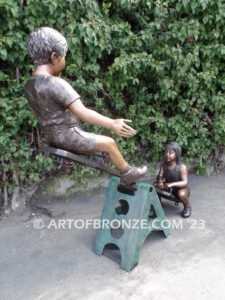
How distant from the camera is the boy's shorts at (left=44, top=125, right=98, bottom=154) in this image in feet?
6.15

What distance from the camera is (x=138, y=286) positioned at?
212 centimetres

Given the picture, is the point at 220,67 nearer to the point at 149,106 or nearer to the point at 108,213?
the point at 149,106

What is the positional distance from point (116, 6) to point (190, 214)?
9.57ft

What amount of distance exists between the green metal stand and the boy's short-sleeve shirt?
3.17ft

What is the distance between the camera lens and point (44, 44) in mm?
1755

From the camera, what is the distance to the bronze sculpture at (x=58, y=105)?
1.74m

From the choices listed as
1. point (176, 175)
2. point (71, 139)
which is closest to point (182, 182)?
point (176, 175)

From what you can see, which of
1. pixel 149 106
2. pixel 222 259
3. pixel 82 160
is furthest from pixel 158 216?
pixel 149 106

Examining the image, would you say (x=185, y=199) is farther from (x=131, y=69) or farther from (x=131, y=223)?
(x=131, y=69)

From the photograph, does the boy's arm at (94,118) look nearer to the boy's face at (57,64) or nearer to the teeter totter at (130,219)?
the boy's face at (57,64)

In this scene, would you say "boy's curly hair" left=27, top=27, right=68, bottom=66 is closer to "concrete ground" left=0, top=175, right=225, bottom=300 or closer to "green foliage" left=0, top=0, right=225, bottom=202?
"green foliage" left=0, top=0, right=225, bottom=202

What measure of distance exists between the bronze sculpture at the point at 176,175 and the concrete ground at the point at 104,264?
0.96 ft

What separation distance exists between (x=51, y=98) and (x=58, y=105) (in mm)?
73

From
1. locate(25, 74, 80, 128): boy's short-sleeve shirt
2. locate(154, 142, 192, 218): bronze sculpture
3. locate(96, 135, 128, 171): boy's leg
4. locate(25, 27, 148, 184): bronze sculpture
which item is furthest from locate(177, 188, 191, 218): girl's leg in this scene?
locate(25, 74, 80, 128): boy's short-sleeve shirt
